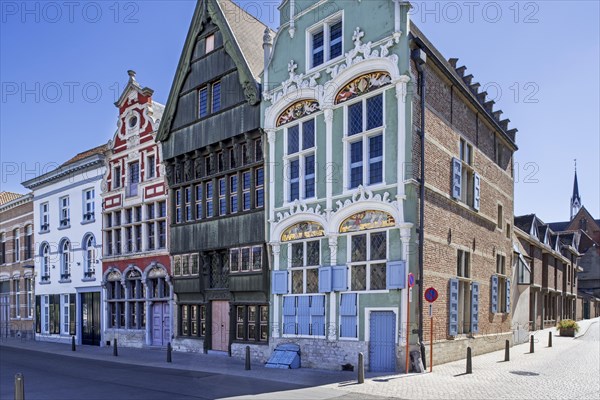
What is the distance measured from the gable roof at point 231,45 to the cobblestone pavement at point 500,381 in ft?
40.1

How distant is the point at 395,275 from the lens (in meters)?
15.6

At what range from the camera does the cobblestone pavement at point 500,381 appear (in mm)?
12094

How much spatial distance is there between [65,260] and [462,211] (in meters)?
24.8

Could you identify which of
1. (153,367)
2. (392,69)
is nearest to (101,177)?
(153,367)

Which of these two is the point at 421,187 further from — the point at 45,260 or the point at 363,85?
the point at 45,260

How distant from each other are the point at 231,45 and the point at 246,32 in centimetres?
197

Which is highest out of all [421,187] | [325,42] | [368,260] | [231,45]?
[231,45]

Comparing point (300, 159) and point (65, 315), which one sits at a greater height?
point (300, 159)

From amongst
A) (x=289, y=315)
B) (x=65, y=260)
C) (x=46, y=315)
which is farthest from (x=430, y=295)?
(x=46, y=315)

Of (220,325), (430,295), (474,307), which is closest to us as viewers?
(430,295)

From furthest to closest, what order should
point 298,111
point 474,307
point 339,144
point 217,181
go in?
point 217,181
point 474,307
point 298,111
point 339,144

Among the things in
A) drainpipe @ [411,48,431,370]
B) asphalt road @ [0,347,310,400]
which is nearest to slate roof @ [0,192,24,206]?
asphalt road @ [0,347,310,400]

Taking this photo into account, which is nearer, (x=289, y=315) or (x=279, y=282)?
(x=289, y=315)

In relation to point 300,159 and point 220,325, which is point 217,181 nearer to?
point 300,159
